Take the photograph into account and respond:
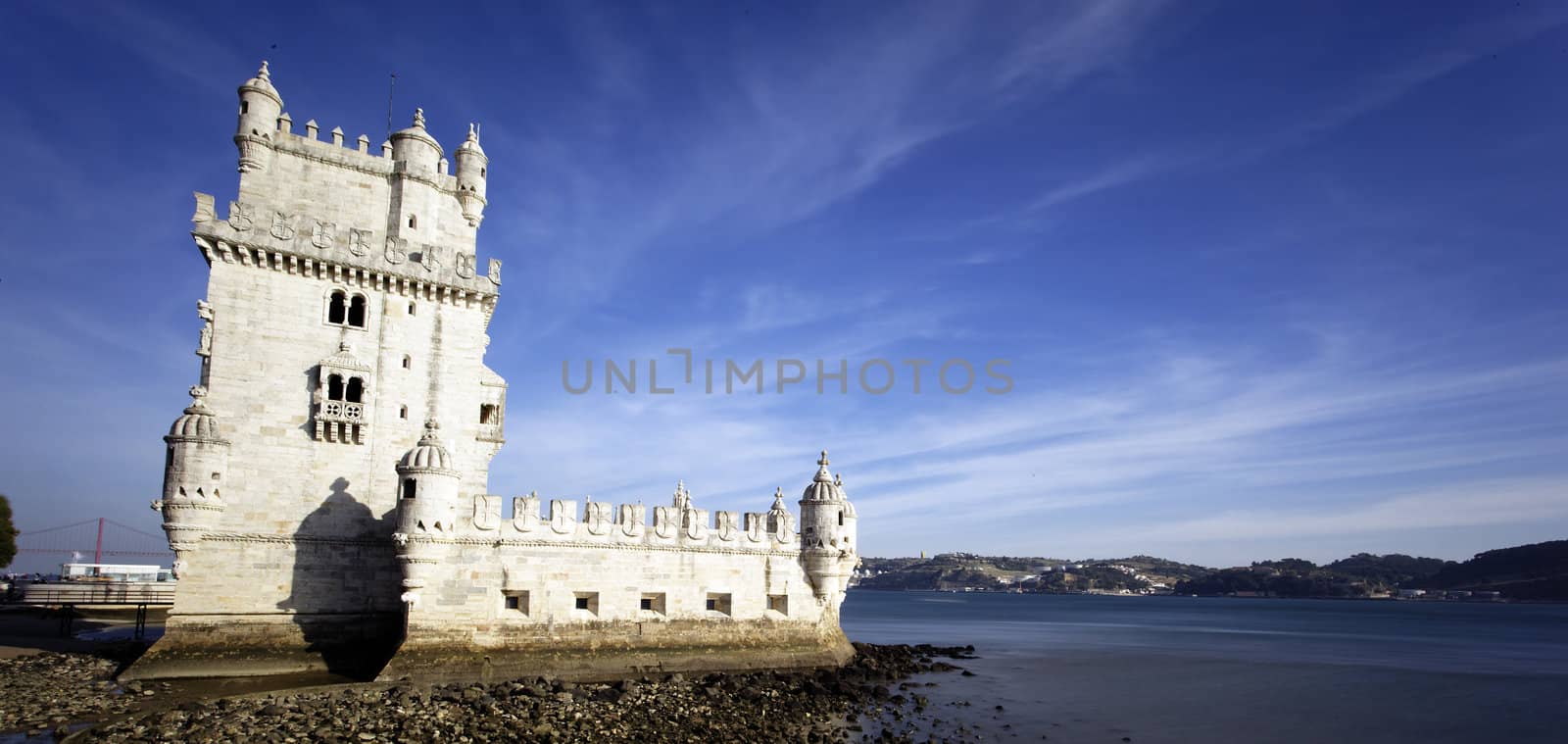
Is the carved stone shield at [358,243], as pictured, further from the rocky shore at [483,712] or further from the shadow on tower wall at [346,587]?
the rocky shore at [483,712]

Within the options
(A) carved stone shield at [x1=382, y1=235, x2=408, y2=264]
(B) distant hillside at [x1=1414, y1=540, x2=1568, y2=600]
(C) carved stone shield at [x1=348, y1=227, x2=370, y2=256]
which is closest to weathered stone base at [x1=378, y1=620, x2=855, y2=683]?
(A) carved stone shield at [x1=382, y1=235, x2=408, y2=264]

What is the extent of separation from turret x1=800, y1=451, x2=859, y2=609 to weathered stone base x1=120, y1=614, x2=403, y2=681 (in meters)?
13.4

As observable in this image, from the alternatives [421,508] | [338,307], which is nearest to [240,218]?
[338,307]

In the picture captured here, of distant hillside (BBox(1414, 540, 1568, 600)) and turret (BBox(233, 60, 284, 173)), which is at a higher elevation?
turret (BBox(233, 60, 284, 173))

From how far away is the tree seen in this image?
49312 mm

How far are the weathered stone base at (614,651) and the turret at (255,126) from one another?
1485 centimetres

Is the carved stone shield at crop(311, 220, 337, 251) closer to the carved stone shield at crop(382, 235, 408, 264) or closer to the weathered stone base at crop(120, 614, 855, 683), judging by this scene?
the carved stone shield at crop(382, 235, 408, 264)

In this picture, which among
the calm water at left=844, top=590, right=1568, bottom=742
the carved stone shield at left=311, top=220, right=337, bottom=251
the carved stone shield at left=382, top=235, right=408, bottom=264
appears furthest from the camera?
the calm water at left=844, top=590, right=1568, bottom=742

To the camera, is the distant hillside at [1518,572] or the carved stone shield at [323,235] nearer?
the carved stone shield at [323,235]

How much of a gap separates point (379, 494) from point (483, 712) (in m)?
8.52

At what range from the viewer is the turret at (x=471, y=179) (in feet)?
94.6

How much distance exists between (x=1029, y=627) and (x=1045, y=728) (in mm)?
55765

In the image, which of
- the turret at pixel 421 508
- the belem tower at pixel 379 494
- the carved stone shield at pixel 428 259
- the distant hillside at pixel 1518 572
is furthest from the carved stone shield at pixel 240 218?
the distant hillside at pixel 1518 572

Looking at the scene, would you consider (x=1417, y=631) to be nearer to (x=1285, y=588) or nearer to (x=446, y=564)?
(x=446, y=564)
